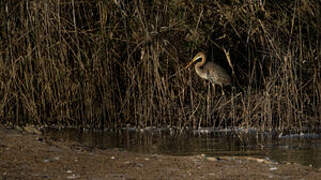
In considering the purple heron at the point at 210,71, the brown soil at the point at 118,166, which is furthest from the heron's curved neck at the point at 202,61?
the brown soil at the point at 118,166

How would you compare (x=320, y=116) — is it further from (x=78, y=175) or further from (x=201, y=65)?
(x=78, y=175)

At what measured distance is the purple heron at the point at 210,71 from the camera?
40.2 ft

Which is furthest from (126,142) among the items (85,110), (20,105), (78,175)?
(78,175)

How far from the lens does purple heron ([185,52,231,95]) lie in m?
12.2

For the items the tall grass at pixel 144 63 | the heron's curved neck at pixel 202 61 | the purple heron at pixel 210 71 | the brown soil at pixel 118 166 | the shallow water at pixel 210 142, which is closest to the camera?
the brown soil at pixel 118 166

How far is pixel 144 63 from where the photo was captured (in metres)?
11.5

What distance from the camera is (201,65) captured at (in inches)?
483

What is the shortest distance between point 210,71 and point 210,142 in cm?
273

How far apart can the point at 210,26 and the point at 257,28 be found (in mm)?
893

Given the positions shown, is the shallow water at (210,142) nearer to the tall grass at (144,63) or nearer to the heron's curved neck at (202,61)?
the tall grass at (144,63)

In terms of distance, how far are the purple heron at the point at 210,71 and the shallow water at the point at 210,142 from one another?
1.44 m

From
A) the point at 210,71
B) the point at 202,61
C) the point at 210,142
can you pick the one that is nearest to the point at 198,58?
the point at 202,61

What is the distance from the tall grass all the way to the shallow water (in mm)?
452

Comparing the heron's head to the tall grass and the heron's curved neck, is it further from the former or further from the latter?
the tall grass
